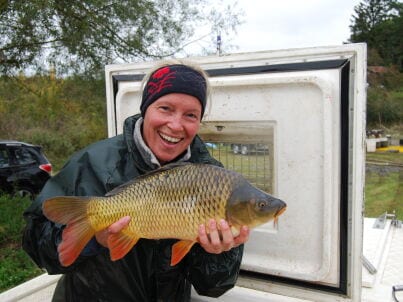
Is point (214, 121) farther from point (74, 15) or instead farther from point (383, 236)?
point (74, 15)

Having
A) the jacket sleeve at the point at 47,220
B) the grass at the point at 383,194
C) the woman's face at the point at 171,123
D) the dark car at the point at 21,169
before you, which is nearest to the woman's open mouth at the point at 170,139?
the woman's face at the point at 171,123

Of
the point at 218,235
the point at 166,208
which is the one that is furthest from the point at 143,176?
the point at 218,235

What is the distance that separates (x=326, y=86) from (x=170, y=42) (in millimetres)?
6416

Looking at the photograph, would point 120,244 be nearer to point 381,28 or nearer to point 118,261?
point 118,261

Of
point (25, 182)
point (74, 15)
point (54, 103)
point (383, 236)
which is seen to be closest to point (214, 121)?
point (383, 236)

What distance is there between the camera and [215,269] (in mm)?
2092

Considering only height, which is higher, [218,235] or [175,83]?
[175,83]

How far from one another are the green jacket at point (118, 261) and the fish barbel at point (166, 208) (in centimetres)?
13

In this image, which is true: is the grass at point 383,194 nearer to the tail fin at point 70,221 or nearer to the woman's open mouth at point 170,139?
the woman's open mouth at point 170,139

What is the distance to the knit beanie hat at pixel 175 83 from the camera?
81.4 inches

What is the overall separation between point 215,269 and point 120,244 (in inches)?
20.0

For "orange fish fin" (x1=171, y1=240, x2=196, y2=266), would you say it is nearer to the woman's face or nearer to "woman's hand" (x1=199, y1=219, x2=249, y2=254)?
"woman's hand" (x1=199, y1=219, x2=249, y2=254)

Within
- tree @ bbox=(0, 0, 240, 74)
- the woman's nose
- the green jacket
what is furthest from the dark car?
the woman's nose

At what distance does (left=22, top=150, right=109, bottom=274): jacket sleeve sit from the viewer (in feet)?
6.40
